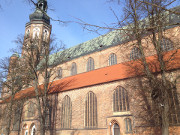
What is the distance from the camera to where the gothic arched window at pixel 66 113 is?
1867cm

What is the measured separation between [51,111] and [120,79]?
9967 mm

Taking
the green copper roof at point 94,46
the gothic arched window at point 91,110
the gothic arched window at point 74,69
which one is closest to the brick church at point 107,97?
the gothic arched window at point 91,110

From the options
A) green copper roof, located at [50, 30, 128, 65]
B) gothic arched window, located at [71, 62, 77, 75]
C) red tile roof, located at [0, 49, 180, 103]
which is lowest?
red tile roof, located at [0, 49, 180, 103]

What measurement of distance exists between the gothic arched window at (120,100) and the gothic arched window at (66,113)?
569 cm

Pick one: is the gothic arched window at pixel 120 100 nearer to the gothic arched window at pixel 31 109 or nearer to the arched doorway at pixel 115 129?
the arched doorway at pixel 115 129

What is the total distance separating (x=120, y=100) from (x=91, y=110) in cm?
335

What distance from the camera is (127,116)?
14.5 meters

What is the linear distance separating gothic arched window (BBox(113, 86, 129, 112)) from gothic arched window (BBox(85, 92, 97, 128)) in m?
2.24

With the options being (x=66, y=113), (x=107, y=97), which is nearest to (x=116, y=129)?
(x=107, y=97)

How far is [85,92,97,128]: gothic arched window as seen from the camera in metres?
16.6

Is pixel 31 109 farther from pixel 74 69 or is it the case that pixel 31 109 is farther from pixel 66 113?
pixel 74 69

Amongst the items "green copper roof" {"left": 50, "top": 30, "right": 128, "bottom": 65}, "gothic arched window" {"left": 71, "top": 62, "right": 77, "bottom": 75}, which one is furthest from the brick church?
"gothic arched window" {"left": 71, "top": 62, "right": 77, "bottom": 75}

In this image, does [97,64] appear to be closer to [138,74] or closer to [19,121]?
[138,74]

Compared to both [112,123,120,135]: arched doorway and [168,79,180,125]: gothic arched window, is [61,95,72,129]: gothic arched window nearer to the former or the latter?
[112,123,120,135]: arched doorway
